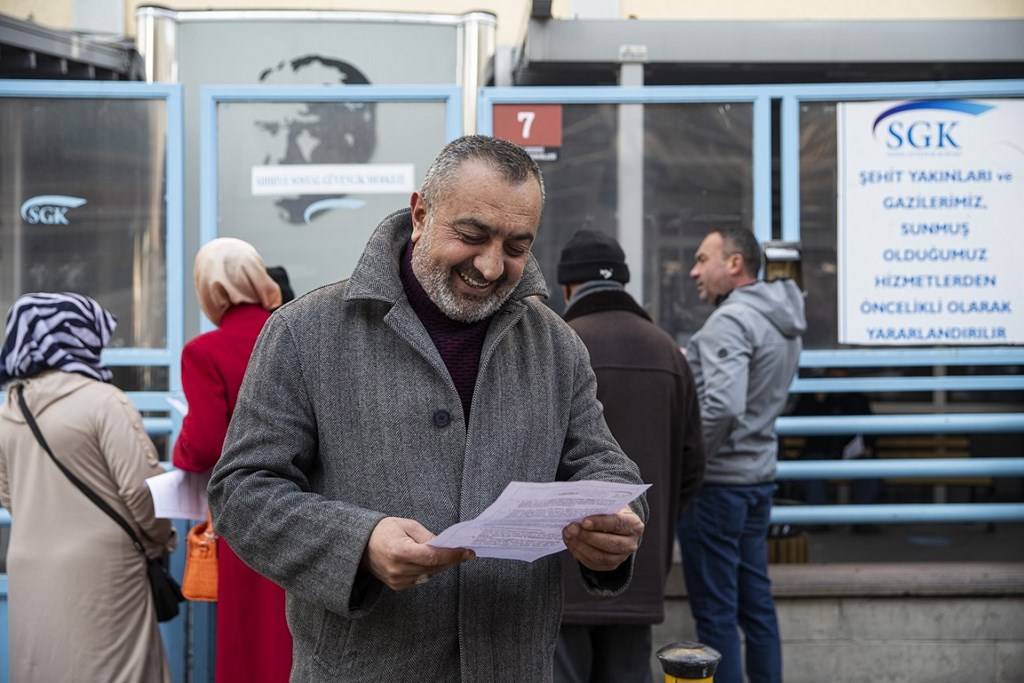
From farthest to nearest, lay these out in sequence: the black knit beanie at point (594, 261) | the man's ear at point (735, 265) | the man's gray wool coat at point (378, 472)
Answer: the man's ear at point (735, 265) < the black knit beanie at point (594, 261) < the man's gray wool coat at point (378, 472)

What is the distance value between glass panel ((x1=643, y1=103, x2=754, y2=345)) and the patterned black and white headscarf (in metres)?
2.63

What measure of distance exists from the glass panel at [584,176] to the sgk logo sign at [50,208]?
212 cm

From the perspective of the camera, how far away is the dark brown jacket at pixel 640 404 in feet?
13.9

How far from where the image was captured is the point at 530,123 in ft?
18.9

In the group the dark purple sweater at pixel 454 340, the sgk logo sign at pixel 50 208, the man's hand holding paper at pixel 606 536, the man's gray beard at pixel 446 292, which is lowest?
the man's hand holding paper at pixel 606 536

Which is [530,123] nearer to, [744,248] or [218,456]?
[744,248]

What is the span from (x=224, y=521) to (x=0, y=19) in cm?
439

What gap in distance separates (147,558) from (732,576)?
2262 mm

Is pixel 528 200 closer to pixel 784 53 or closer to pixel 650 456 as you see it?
pixel 650 456

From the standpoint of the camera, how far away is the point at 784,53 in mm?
6043

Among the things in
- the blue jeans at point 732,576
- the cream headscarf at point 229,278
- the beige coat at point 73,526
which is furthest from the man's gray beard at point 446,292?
the blue jeans at point 732,576

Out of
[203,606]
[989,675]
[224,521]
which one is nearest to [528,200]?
[224,521]

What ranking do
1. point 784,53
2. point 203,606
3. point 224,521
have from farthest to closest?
1. point 784,53
2. point 203,606
3. point 224,521

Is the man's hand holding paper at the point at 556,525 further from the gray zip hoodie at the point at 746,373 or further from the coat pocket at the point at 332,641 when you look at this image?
the gray zip hoodie at the point at 746,373
